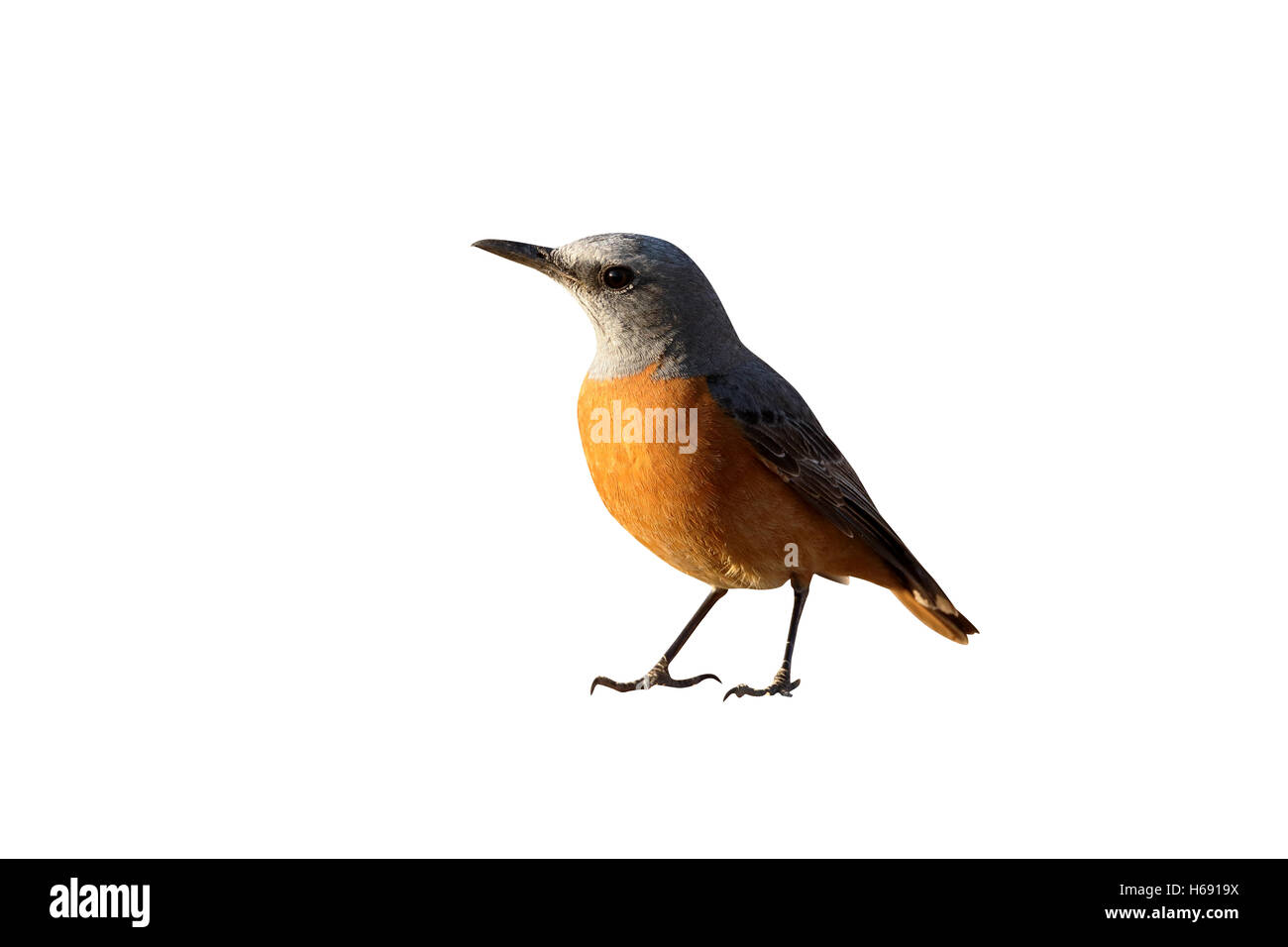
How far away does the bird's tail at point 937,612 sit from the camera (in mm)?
6184

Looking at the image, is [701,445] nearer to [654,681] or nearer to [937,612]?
[654,681]

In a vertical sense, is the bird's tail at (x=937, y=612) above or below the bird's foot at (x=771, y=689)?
above

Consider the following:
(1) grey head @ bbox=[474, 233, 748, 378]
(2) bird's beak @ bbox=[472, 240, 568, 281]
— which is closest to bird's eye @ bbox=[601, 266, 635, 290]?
(1) grey head @ bbox=[474, 233, 748, 378]

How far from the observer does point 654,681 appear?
6.21 m

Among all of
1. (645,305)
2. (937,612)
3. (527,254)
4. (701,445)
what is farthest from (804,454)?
(527,254)

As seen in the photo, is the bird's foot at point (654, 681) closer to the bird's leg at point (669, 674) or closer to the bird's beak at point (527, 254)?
the bird's leg at point (669, 674)

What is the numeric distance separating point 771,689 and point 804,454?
1.34 metres

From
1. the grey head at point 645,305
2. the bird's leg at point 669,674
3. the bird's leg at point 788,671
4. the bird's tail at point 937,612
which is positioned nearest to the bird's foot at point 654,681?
the bird's leg at point 669,674

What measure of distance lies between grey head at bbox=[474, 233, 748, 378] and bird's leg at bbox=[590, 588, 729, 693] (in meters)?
1.46

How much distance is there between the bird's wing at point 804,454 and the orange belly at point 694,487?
0.06 m

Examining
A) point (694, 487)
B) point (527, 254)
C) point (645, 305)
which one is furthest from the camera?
point (527, 254)

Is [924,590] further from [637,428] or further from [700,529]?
[637,428]

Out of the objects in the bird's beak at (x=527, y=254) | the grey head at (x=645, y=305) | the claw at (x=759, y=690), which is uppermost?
the bird's beak at (x=527, y=254)

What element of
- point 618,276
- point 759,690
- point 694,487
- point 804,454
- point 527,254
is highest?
point 527,254
